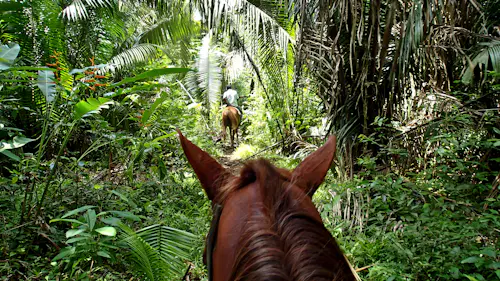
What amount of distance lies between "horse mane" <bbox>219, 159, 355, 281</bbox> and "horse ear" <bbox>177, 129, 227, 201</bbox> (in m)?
0.28

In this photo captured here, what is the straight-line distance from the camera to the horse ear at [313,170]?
120cm

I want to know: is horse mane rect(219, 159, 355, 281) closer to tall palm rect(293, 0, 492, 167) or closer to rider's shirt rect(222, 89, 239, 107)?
tall palm rect(293, 0, 492, 167)

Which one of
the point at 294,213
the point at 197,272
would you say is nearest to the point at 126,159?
the point at 197,272

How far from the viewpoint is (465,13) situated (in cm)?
383

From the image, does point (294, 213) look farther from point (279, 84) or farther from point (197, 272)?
point (279, 84)

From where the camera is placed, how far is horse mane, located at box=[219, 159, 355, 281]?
78 cm

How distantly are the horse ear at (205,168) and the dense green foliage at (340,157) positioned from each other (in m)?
0.29

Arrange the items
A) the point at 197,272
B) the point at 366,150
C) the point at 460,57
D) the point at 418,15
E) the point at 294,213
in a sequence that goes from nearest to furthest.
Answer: the point at 294,213
the point at 197,272
the point at 418,15
the point at 460,57
the point at 366,150

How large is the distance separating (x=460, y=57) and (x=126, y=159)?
3841 millimetres

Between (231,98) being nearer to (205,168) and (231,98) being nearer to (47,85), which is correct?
(47,85)

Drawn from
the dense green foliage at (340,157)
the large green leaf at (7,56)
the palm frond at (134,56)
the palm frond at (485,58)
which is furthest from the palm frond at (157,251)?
the palm frond at (134,56)

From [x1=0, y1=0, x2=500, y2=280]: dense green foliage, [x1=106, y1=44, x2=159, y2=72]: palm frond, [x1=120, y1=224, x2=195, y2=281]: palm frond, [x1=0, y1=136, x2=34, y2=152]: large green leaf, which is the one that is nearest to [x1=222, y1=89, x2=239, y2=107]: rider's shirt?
[x1=106, y1=44, x2=159, y2=72]: palm frond

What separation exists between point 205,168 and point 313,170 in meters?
0.37

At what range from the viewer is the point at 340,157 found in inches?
161
